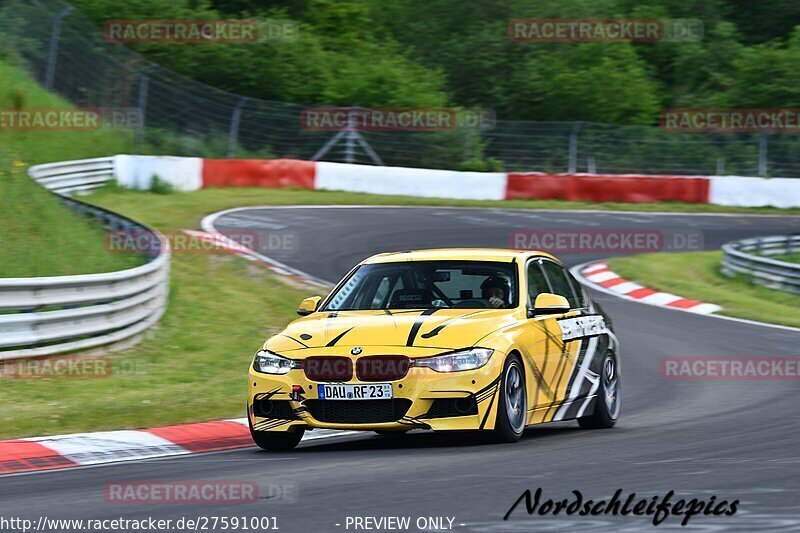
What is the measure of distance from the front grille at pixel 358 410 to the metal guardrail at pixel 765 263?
1522 centimetres

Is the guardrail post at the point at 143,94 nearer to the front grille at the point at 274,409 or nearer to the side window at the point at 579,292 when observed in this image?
the side window at the point at 579,292

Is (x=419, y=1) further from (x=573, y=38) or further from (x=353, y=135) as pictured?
(x=353, y=135)

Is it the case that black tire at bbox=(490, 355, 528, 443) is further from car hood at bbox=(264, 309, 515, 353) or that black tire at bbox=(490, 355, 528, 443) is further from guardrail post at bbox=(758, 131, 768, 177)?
guardrail post at bbox=(758, 131, 768, 177)

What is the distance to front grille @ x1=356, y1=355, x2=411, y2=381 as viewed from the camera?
8180 millimetres

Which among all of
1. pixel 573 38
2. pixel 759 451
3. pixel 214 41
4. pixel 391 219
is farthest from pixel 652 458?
pixel 573 38

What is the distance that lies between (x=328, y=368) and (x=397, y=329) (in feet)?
1.68

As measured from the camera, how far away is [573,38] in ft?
148

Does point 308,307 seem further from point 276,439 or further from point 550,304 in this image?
point 550,304

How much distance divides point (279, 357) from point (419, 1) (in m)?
44.4

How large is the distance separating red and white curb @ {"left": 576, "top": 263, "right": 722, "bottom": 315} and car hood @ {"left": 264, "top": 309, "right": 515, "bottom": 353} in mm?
11084

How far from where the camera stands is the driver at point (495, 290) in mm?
9242

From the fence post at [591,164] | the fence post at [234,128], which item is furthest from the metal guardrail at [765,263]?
the fence post at [234,128]

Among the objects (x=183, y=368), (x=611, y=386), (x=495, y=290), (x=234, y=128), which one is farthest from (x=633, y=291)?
(x=234, y=128)

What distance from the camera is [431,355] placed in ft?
26.9
